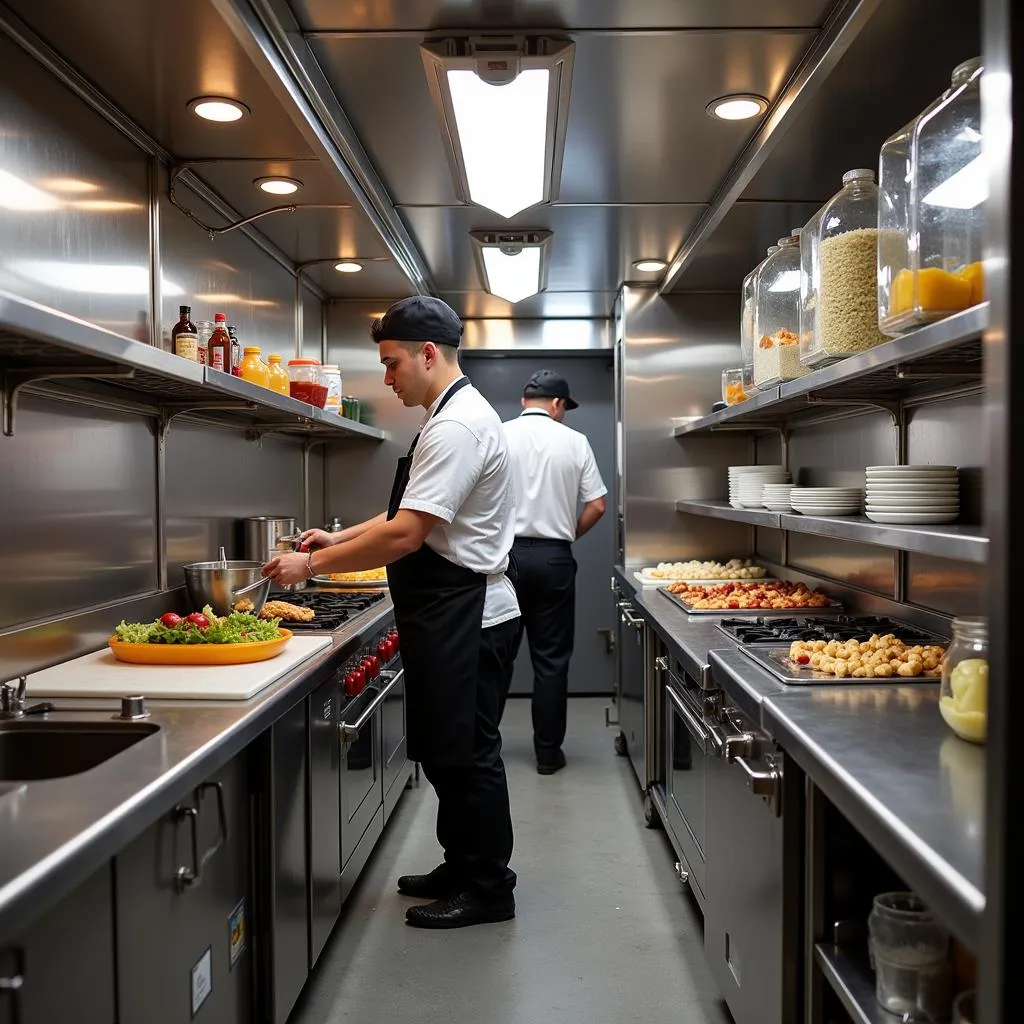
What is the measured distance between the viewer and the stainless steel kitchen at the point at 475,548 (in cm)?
138

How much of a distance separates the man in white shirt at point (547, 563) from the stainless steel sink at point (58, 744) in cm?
278

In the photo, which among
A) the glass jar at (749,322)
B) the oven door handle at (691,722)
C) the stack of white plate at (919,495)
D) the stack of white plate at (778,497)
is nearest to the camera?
the stack of white plate at (919,495)

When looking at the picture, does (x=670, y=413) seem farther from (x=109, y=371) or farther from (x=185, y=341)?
(x=109, y=371)

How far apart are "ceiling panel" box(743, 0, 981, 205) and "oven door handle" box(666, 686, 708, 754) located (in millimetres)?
1602

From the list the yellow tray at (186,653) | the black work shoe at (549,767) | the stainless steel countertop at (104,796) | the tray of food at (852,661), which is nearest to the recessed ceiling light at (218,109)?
the yellow tray at (186,653)

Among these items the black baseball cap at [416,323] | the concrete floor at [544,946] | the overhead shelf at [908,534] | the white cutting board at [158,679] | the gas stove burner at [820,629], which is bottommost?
the concrete floor at [544,946]

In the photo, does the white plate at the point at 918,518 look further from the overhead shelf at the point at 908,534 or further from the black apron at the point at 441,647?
the black apron at the point at 441,647

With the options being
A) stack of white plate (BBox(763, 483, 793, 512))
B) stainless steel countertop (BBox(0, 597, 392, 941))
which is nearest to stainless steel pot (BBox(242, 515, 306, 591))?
stainless steel countertop (BBox(0, 597, 392, 941))

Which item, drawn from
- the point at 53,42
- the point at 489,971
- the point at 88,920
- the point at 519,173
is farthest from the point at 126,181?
the point at 489,971

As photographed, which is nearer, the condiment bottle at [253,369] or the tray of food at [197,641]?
the tray of food at [197,641]

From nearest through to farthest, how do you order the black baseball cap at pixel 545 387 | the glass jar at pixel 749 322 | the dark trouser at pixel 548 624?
1. the glass jar at pixel 749 322
2. the dark trouser at pixel 548 624
3. the black baseball cap at pixel 545 387

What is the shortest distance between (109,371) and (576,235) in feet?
7.73

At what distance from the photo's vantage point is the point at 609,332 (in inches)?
228

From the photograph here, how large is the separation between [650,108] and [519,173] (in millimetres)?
524
